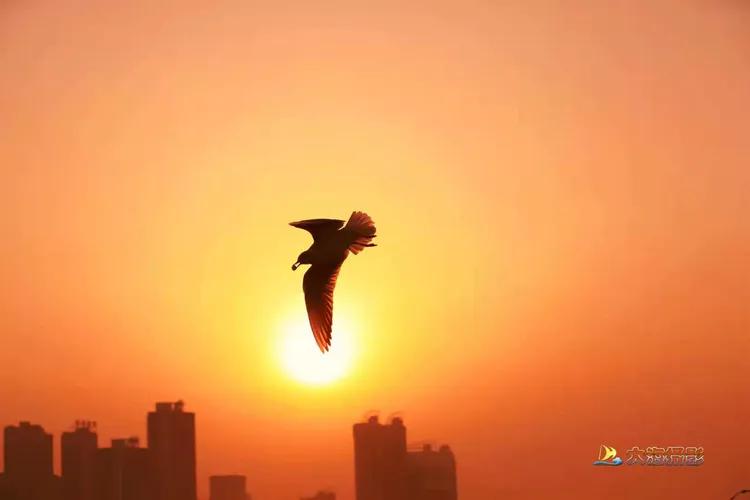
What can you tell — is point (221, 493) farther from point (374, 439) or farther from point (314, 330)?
point (314, 330)

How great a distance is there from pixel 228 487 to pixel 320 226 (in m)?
70.8

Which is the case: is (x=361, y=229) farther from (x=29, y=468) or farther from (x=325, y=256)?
(x=29, y=468)

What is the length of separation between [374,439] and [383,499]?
5.00 meters

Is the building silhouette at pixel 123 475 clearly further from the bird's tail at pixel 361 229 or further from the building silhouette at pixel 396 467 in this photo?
the bird's tail at pixel 361 229

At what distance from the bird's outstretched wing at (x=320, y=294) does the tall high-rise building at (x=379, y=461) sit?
67995 millimetres

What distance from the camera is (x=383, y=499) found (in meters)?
99.0

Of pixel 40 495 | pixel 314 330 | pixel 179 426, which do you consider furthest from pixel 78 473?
pixel 314 330

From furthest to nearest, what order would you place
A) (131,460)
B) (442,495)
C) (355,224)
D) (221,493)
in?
(131,460) → (442,495) → (221,493) → (355,224)

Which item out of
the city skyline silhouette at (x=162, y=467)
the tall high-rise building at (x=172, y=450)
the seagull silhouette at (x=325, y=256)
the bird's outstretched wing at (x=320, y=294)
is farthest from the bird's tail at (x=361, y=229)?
the tall high-rise building at (x=172, y=450)

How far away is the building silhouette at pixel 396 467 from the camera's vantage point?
311 feet

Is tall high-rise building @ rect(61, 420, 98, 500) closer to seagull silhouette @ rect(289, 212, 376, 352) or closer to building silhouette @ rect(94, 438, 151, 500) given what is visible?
building silhouette @ rect(94, 438, 151, 500)

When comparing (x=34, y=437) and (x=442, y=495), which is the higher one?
(x=34, y=437)

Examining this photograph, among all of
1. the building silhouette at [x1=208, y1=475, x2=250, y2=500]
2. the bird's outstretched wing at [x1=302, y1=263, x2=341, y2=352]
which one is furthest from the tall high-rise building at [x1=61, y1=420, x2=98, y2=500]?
the bird's outstretched wing at [x1=302, y1=263, x2=341, y2=352]

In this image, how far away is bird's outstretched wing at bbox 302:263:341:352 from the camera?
26.9 m
